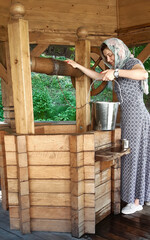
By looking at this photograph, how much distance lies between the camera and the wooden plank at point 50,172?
7.18 feet

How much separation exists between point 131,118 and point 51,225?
141 cm

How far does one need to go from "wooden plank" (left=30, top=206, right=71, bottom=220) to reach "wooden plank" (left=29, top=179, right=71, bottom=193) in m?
0.18

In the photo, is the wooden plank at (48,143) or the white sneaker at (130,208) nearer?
the wooden plank at (48,143)

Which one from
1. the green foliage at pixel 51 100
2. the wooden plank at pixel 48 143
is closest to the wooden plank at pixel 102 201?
the wooden plank at pixel 48 143

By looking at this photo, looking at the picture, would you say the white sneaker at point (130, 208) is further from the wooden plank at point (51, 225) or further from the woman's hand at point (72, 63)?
the woman's hand at point (72, 63)

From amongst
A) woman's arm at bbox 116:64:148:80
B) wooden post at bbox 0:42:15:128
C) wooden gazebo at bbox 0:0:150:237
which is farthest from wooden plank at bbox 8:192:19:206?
wooden post at bbox 0:42:15:128

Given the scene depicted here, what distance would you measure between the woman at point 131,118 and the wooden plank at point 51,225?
0.79m

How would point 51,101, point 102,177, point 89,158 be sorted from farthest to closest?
point 51,101 → point 102,177 → point 89,158

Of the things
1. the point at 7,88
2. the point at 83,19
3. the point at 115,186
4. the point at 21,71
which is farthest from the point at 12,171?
the point at 83,19

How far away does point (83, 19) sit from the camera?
4.50 meters

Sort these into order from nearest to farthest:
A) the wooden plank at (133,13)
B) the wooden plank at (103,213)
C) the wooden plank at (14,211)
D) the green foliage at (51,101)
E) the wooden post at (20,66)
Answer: the wooden post at (20,66) → the wooden plank at (14,211) → the wooden plank at (103,213) → the wooden plank at (133,13) → the green foliage at (51,101)

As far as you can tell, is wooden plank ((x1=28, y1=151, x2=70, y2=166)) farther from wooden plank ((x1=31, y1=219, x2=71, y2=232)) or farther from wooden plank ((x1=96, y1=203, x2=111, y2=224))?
wooden plank ((x1=96, y1=203, x2=111, y2=224))

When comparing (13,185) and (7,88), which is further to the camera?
(7,88)

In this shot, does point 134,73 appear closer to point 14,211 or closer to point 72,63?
point 72,63
